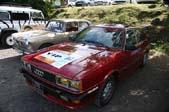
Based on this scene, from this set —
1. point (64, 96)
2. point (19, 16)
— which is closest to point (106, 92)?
point (64, 96)

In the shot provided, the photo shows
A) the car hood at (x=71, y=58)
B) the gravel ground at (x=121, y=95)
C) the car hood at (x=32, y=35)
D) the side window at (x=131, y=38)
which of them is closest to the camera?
the car hood at (x=71, y=58)

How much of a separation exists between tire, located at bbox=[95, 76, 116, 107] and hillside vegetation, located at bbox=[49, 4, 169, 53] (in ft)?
17.8

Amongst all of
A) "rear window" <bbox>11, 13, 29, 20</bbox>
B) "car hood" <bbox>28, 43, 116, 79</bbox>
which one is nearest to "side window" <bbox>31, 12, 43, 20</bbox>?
"rear window" <bbox>11, 13, 29, 20</bbox>

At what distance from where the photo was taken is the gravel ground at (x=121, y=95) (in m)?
5.10

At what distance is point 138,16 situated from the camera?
15.6 m

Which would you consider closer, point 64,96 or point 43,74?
point 64,96

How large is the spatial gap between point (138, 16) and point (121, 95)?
10.7m

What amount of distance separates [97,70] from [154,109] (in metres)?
1.62

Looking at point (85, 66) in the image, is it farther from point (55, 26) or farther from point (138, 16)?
point (138, 16)

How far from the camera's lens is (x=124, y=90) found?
242 inches

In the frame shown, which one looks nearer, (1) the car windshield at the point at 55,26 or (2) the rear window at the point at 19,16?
(1) the car windshield at the point at 55,26

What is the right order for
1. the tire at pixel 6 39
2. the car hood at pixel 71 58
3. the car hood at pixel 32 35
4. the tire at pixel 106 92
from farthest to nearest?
the tire at pixel 6 39
the car hood at pixel 32 35
the tire at pixel 106 92
the car hood at pixel 71 58

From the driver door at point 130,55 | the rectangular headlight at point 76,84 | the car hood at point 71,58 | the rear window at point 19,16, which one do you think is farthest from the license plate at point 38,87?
the rear window at point 19,16

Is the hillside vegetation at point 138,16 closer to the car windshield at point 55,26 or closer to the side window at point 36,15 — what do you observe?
the car windshield at point 55,26
